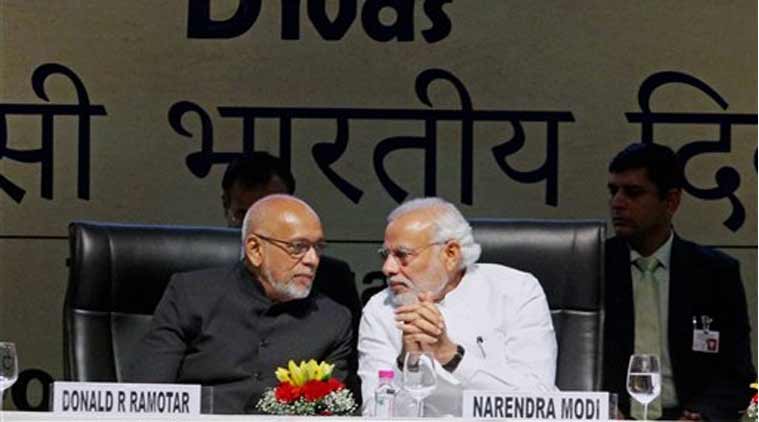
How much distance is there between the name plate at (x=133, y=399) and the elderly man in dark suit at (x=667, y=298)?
1.96 m

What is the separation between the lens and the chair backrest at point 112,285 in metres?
5.65

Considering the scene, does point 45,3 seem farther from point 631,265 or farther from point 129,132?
point 631,265

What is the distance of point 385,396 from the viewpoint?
15.7 feet

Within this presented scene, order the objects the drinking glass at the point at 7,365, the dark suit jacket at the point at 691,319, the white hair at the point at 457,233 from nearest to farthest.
→ 1. the drinking glass at the point at 7,365
2. the white hair at the point at 457,233
3. the dark suit jacket at the point at 691,319

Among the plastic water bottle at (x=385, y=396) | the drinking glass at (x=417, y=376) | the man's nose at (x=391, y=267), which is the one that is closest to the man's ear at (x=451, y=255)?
the man's nose at (x=391, y=267)

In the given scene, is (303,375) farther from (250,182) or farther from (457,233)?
(250,182)

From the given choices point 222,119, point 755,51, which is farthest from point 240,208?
point 755,51

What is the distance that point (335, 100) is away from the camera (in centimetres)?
731

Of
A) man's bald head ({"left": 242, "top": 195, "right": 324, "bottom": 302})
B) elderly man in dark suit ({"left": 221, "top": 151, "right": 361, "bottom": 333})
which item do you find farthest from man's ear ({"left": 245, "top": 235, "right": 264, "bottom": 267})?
elderly man in dark suit ({"left": 221, "top": 151, "right": 361, "bottom": 333})

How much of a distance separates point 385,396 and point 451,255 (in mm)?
976

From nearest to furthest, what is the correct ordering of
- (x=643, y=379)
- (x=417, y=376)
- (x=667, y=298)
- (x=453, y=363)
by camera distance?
(x=417, y=376) → (x=643, y=379) → (x=453, y=363) → (x=667, y=298)

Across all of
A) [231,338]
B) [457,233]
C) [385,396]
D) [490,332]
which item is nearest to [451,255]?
[457,233]

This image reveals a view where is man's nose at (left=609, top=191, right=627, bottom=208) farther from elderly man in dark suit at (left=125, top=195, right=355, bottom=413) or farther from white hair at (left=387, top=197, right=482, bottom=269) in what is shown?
elderly man in dark suit at (left=125, top=195, right=355, bottom=413)

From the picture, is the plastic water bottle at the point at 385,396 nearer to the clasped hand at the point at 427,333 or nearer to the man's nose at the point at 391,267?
the clasped hand at the point at 427,333
